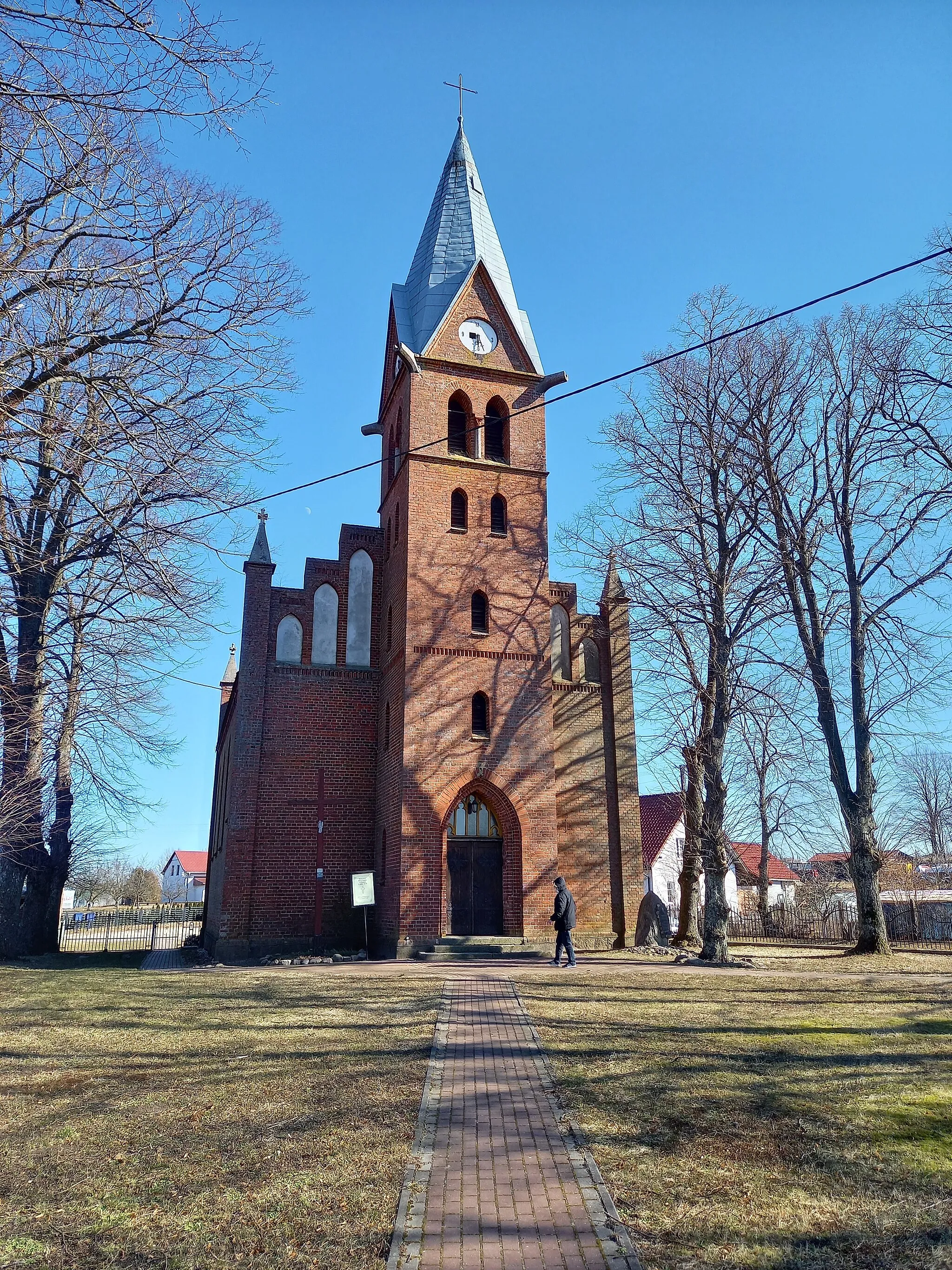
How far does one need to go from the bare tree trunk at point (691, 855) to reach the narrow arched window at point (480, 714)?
440 cm

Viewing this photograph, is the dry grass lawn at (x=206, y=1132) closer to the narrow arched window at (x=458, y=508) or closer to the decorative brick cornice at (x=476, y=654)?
the decorative brick cornice at (x=476, y=654)

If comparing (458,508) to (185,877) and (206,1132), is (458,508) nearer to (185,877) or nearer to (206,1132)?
(206,1132)

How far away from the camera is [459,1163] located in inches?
209

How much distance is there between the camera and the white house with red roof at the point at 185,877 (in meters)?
85.6

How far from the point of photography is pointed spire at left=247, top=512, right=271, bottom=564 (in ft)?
70.9

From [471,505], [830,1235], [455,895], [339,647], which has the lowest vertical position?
[830,1235]

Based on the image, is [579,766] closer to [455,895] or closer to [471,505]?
[455,895]

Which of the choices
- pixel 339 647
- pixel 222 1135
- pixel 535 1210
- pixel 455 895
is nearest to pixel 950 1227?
pixel 535 1210

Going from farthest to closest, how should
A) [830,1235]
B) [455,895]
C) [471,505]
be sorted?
[471,505]
[455,895]
[830,1235]

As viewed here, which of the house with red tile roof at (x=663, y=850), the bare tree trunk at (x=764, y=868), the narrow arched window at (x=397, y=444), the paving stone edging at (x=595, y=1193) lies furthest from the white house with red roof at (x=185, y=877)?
the paving stone edging at (x=595, y=1193)

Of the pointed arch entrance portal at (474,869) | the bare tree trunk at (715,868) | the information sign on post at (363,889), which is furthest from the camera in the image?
the pointed arch entrance portal at (474,869)

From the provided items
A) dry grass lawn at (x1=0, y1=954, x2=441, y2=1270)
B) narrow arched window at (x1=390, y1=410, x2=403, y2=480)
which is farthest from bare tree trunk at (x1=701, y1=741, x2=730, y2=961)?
narrow arched window at (x1=390, y1=410, x2=403, y2=480)

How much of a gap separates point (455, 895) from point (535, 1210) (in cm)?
1511

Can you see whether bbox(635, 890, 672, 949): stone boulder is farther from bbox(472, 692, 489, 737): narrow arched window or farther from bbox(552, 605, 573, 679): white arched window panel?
bbox(552, 605, 573, 679): white arched window panel
